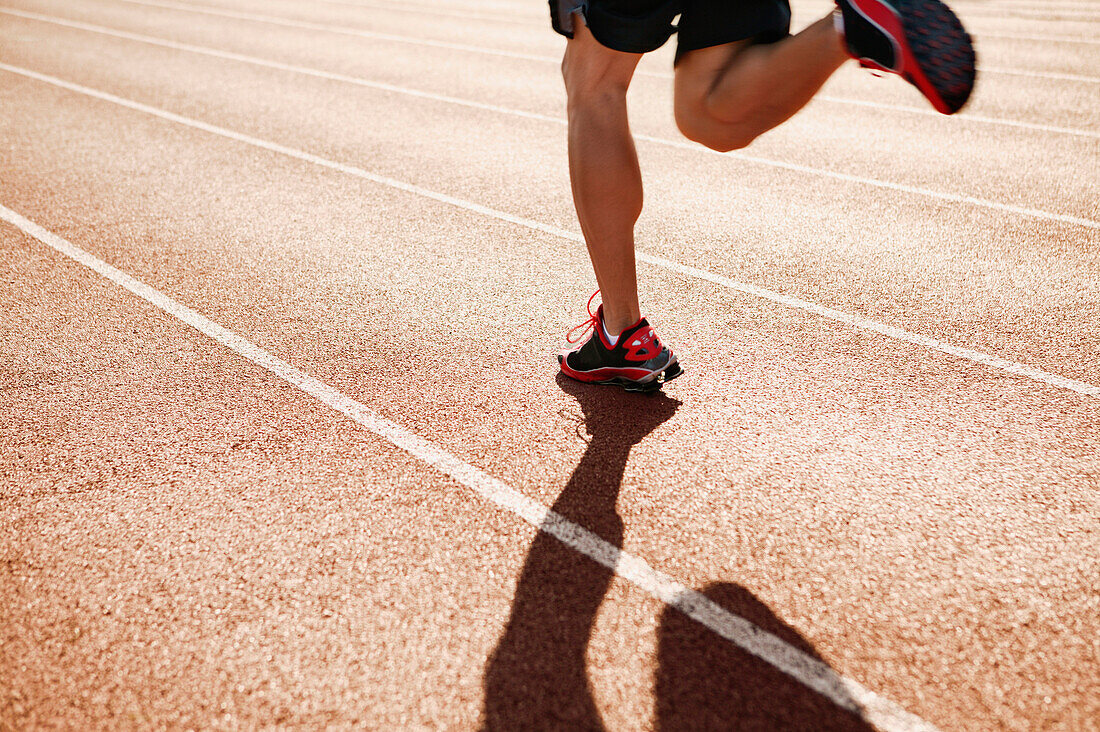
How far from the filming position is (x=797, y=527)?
220cm

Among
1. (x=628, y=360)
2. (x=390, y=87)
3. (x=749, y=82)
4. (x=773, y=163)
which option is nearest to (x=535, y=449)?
(x=628, y=360)

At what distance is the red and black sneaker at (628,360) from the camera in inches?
107

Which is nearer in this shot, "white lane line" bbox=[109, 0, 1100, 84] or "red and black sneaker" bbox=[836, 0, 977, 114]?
"red and black sneaker" bbox=[836, 0, 977, 114]

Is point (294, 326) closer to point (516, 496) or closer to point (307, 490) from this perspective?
point (307, 490)

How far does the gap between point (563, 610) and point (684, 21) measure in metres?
1.67

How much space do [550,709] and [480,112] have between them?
575 centimetres

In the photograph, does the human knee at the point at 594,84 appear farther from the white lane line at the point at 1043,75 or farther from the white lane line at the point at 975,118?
the white lane line at the point at 1043,75

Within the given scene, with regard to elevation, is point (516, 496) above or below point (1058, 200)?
below

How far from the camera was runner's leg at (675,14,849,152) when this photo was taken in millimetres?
2086

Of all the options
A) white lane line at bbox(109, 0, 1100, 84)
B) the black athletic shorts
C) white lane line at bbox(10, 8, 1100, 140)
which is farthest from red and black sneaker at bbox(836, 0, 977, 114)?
white lane line at bbox(109, 0, 1100, 84)

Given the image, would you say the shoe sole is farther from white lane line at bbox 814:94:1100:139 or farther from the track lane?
white lane line at bbox 814:94:1100:139

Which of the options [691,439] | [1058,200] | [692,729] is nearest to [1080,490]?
[691,439]

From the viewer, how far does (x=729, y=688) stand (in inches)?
68.9

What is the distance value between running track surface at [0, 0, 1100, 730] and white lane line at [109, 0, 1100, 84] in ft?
9.44
